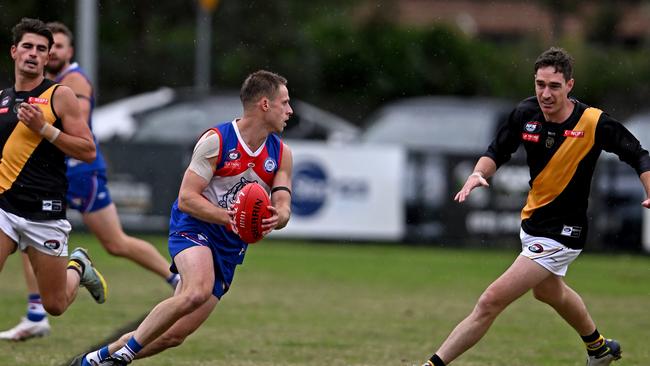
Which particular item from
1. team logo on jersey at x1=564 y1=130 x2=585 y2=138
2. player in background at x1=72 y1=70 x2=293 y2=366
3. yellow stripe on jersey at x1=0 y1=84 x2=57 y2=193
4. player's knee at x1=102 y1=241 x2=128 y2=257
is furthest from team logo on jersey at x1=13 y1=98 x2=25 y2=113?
team logo on jersey at x1=564 y1=130 x2=585 y2=138

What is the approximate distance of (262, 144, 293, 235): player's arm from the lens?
24.7 ft

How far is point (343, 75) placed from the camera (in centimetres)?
3136

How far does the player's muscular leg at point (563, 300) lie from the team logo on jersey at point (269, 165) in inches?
74.4

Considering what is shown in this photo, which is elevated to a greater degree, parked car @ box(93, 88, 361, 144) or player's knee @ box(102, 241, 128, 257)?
parked car @ box(93, 88, 361, 144)

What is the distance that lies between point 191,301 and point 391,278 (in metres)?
7.97

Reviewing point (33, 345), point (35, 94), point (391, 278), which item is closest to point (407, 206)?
point (391, 278)

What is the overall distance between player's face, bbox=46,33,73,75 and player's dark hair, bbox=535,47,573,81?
4244 millimetres

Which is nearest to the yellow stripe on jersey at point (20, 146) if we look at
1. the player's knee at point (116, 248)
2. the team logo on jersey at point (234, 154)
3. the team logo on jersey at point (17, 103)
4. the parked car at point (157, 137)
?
the team logo on jersey at point (17, 103)

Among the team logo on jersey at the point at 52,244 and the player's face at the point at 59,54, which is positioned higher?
the player's face at the point at 59,54

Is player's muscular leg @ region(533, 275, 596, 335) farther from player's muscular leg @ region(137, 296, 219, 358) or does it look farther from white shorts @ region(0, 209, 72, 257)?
white shorts @ region(0, 209, 72, 257)

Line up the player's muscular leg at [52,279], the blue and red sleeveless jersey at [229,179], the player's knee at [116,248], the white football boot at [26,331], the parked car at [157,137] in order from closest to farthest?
the blue and red sleeveless jersey at [229,179] < the player's muscular leg at [52,279] < the white football boot at [26,331] < the player's knee at [116,248] < the parked car at [157,137]

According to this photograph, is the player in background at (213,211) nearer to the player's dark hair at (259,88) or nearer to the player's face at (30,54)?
the player's dark hair at (259,88)

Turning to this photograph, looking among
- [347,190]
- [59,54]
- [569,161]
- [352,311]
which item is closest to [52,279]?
[59,54]

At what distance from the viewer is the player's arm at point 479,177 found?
312 inches
